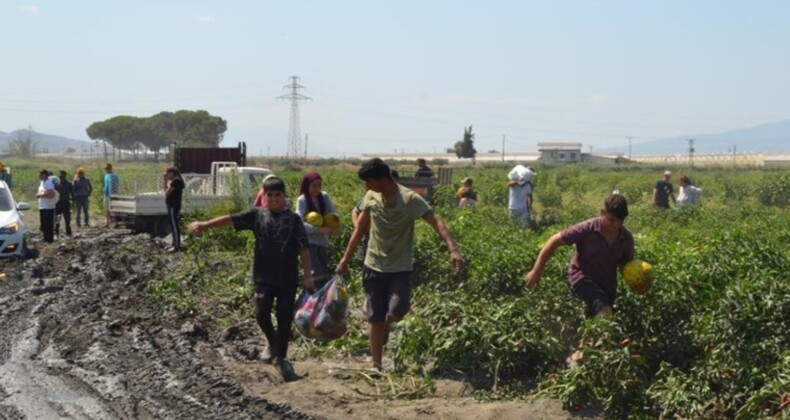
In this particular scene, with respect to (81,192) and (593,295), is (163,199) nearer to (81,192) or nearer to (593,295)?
(81,192)

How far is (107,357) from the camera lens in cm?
1016

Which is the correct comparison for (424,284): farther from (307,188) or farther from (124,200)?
(124,200)

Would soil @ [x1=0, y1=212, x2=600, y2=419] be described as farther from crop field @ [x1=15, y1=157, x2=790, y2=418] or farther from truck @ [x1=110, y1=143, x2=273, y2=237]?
truck @ [x1=110, y1=143, x2=273, y2=237]

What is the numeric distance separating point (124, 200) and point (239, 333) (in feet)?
51.7

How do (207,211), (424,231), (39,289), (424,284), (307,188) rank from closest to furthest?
(307,188) < (424,284) < (424,231) < (39,289) < (207,211)

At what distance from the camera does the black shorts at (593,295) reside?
27.8 feet

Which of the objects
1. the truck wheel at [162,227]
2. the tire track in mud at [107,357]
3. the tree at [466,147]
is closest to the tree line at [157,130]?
the tree at [466,147]

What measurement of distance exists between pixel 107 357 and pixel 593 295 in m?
4.37

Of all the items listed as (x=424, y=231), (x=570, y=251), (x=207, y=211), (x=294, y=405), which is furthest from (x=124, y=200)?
(x=294, y=405)

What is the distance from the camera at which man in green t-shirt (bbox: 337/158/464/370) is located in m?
9.33

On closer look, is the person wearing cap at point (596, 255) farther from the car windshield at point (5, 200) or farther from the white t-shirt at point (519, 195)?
the car windshield at point (5, 200)

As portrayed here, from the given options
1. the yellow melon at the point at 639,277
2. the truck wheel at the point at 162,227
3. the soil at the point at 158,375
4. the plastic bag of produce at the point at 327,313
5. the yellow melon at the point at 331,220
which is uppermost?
the yellow melon at the point at 331,220

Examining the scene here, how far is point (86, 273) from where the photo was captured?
1694 centimetres

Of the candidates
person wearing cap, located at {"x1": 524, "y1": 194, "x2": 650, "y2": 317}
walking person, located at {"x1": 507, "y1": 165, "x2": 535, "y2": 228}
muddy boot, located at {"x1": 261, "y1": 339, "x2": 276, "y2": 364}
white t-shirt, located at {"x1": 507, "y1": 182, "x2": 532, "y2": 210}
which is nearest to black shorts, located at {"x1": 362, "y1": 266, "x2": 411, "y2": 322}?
muddy boot, located at {"x1": 261, "y1": 339, "x2": 276, "y2": 364}
